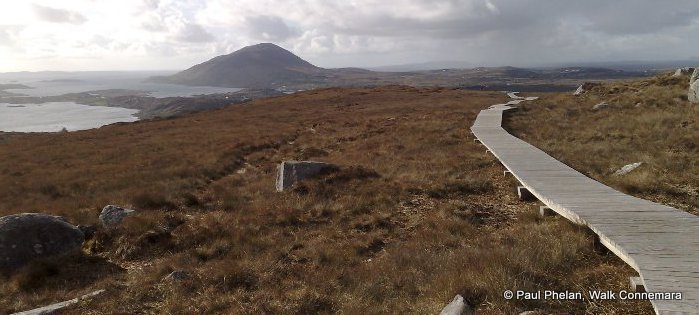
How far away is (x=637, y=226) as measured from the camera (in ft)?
24.8

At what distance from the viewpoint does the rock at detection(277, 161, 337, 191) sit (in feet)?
49.3

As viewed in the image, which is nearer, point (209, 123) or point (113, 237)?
point (113, 237)

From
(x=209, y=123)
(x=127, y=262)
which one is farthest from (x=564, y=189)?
(x=209, y=123)

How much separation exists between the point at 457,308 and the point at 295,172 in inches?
414

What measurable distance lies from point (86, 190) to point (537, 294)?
19.1m

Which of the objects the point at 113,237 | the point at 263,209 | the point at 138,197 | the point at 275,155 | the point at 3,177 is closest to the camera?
the point at 113,237

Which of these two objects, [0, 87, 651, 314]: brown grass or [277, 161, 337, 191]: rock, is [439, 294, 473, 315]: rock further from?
[277, 161, 337, 191]: rock

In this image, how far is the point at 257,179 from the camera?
58.6ft

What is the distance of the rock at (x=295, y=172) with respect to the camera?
49.3 ft

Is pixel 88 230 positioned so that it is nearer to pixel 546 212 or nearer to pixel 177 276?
pixel 177 276

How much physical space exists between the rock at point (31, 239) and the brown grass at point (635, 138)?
582 inches

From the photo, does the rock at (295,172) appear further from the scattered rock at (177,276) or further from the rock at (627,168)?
the rock at (627,168)

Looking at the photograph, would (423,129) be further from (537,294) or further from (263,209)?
(537,294)

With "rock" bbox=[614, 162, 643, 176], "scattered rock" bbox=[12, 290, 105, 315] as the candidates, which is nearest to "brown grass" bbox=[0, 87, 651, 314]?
"scattered rock" bbox=[12, 290, 105, 315]
